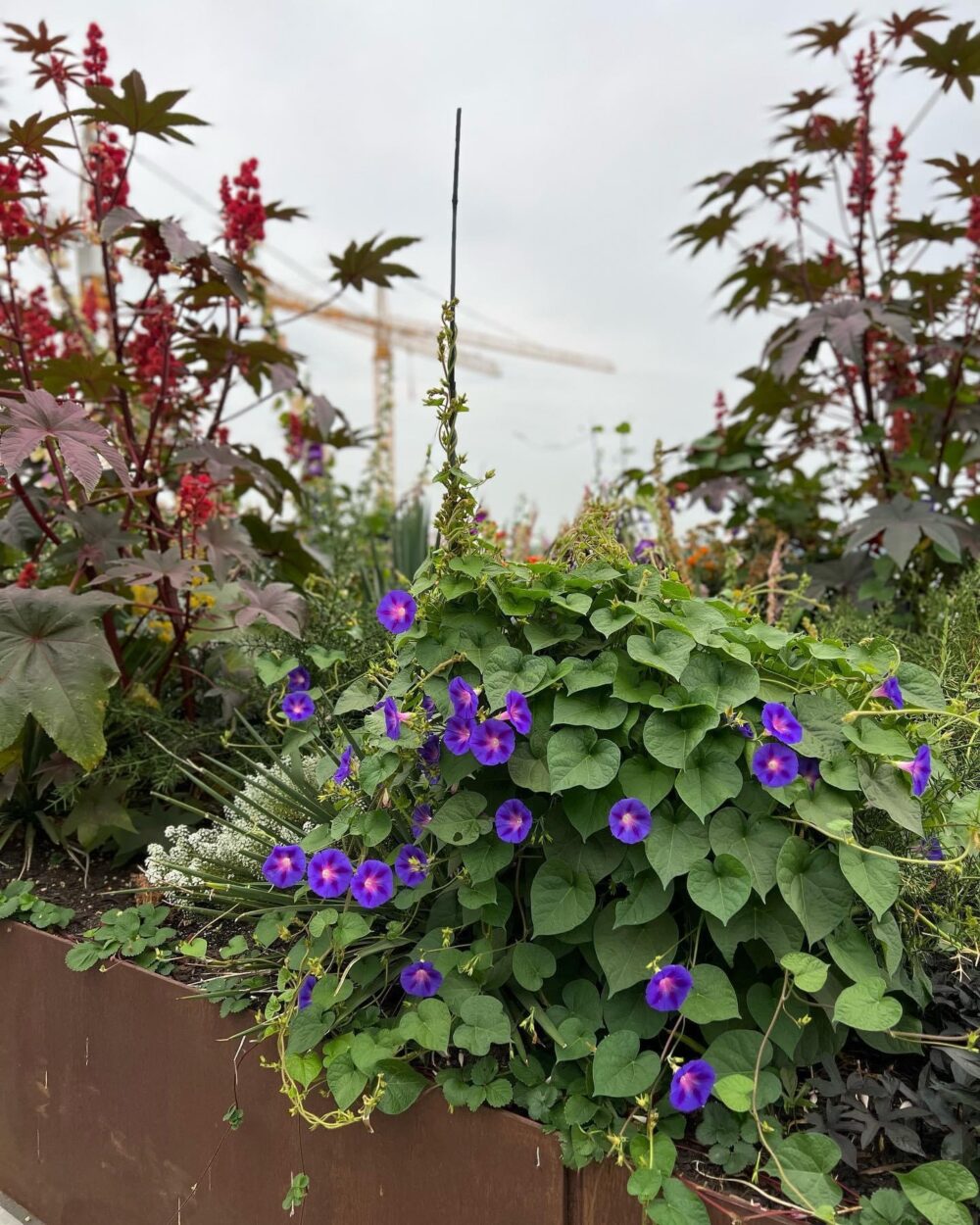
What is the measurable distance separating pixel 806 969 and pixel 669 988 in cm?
15

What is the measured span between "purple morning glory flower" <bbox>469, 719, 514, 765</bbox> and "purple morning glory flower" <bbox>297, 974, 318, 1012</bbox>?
15.1 inches

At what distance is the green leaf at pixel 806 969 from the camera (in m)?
1.02

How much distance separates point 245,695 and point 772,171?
83.6 inches

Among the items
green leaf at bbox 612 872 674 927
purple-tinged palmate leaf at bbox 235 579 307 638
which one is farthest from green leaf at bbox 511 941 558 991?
purple-tinged palmate leaf at bbox 235 579 307 638

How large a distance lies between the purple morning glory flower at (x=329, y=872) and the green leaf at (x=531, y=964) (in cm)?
24

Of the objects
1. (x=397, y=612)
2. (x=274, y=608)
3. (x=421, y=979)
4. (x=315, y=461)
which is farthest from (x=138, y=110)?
(x=315, y=461)

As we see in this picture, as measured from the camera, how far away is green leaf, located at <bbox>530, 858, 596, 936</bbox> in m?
1.13

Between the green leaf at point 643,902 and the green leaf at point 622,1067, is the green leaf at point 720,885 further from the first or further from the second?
the green leaf at point 622,1067

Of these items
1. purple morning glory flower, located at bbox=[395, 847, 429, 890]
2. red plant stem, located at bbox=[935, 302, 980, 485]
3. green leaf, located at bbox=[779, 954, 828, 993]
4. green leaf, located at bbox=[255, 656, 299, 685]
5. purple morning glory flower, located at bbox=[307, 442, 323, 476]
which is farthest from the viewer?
purple morning glory flower, located at bbox=[307, 442, 323, 476]

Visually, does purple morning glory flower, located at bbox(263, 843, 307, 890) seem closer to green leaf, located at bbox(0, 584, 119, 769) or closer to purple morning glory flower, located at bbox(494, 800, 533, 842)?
purple morning glory flower, located at bbox(494, 800, 533, 842)

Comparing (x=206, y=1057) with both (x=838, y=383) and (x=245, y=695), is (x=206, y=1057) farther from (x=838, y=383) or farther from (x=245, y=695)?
(x=838, y=383)

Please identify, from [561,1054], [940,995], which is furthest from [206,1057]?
[940,995]

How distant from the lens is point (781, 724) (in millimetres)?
1100

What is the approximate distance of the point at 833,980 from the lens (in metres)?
1.14
